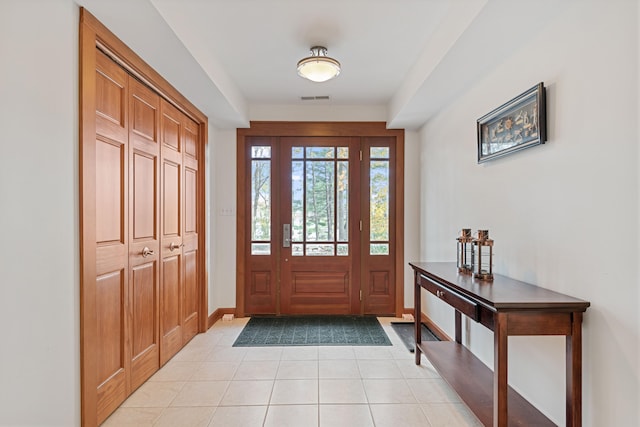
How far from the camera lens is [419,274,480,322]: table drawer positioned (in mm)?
1697

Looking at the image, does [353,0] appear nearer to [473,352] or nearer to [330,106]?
[330,106]

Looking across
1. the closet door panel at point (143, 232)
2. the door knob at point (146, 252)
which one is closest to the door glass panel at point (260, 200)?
the closet door panel at point (143, 232)

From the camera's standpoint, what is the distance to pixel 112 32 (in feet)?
6.19

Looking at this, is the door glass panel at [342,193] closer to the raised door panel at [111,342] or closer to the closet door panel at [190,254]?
the closet door panel at [190,254]

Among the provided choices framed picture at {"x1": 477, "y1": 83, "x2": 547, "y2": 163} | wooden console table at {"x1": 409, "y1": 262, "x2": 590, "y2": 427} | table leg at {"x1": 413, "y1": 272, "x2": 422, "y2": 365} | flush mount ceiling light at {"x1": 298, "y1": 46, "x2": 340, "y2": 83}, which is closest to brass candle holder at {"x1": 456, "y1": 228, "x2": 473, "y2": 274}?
wooden console table at {"x1": 409, "y1": 262, "x2": 590, "y2": 427}

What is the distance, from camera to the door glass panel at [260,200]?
3.96 m

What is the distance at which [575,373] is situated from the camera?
4.82 ft

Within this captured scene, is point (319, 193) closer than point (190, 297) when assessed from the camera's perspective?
No

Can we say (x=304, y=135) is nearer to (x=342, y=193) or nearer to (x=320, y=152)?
(x=320, y=152)

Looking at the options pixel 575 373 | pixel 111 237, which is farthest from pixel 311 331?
pixel 575 373

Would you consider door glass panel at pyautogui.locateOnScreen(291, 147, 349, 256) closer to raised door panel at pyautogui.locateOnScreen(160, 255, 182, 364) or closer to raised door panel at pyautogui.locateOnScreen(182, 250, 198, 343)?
raised door panel at pyautogui.locateOnScreen(182, 250, 198, 343)

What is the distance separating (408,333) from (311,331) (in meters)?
1.00

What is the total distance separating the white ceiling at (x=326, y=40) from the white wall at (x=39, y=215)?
38 cm

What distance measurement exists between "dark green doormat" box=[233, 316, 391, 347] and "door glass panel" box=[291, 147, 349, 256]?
81cm
